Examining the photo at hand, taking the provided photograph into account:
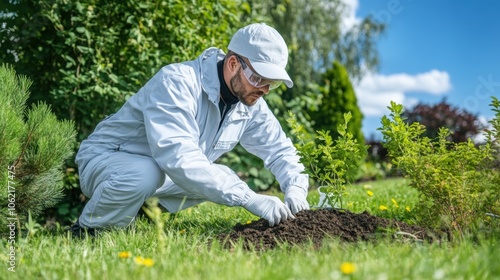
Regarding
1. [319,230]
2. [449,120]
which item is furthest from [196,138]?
[449,120]

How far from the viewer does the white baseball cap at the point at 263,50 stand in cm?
331

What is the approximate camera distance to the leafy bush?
319 centimetres

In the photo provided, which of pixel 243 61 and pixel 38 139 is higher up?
pixel 243 61

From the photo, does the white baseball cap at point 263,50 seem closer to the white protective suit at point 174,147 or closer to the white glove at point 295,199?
the white protective suit at point 174,147

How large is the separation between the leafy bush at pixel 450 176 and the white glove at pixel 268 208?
0.74m

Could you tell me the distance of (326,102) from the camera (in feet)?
32.4

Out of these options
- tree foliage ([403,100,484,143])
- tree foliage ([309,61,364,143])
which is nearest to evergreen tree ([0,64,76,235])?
tree foliage ([309,61,364,143])

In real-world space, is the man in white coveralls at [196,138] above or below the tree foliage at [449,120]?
below

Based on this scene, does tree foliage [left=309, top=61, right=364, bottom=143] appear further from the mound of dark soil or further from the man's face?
the mound of dark soil

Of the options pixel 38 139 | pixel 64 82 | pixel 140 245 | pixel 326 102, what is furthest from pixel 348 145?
pixel 326 102

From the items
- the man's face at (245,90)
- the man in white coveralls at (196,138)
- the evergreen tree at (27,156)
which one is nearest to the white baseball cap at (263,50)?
the man in white coveralls at (196,138)

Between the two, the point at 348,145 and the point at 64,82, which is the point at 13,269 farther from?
the point at 64,82

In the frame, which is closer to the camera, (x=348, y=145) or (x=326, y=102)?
(x=348, y=145)

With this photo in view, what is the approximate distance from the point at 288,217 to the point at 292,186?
17.6 inches
